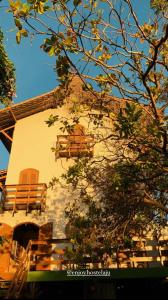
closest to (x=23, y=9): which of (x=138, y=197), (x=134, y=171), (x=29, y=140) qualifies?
(x=134, y=171)

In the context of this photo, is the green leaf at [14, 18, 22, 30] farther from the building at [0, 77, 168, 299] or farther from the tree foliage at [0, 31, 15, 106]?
the building at [0, 77, 168, 299]

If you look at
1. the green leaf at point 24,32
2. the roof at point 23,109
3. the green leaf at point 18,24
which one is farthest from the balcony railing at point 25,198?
the green leaf at point 18,24

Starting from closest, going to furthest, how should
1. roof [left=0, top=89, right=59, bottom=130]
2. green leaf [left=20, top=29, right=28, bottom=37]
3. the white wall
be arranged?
green leaf [left=20, top=29, right=28, bottom=37], the white wall, roof [left=0, top=89, right=59, bottom=130]

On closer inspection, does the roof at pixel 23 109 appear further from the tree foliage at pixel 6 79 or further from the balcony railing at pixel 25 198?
the tree foliage at pixel 6 79

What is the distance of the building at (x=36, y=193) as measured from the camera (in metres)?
15.0

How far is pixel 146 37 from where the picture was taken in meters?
9.31

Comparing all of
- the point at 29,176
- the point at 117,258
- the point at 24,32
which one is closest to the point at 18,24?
the point at 24,32

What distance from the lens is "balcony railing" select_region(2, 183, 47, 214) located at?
1769 cm

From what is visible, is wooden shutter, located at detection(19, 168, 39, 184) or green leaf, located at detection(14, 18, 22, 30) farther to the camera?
wooden shutter, located at detection(19, 168, 39, 184)

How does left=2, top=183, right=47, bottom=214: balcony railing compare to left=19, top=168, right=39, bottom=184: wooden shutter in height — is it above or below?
below

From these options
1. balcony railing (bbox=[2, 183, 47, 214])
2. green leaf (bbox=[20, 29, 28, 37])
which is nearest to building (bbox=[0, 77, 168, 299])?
balcony railing (bbox=[2, 183, 47, 214])

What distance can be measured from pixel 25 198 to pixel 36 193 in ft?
1.93

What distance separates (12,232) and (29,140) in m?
5.67

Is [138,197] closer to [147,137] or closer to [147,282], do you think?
[147,137]
